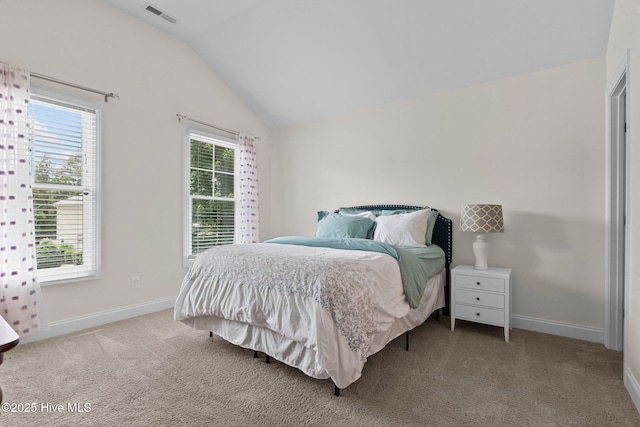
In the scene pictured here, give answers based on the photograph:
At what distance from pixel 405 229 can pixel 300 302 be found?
1.66 meters

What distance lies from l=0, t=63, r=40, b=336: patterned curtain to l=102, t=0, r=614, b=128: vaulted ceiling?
4.25ft

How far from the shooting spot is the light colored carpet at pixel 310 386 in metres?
1.67

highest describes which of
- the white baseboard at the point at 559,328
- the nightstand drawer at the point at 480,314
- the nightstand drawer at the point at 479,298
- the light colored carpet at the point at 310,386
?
the nightstand drawer at the point at 479,298

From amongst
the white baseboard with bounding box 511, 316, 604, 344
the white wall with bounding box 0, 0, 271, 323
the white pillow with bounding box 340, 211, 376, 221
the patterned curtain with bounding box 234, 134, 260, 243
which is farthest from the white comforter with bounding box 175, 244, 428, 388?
the patterned curtain with bounding box 234, 134, 260, 243

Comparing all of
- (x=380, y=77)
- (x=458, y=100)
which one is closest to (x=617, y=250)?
(x=458, y=100)

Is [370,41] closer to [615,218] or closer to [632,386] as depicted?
[615,218]

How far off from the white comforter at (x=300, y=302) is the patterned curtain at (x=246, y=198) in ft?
5.84

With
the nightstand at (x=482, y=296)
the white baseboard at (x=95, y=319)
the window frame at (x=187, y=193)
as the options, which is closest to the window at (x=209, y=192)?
the window frame at (x=187, y=193)

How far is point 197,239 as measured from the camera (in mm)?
3941

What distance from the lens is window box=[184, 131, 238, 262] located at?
3.87 meters

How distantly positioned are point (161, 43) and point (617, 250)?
4.68 meters

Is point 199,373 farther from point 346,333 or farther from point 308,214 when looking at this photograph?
point 308,214

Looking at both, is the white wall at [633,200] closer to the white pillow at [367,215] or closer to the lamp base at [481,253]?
the lamp base at [481,253]

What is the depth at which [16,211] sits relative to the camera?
99.7 inches
